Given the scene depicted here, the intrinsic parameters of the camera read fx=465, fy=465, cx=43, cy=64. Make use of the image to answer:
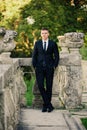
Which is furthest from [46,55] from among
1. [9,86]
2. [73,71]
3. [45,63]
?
[9,86]

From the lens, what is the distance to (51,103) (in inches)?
410

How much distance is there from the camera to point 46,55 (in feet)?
32.1

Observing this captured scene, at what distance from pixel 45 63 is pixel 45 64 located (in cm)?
2

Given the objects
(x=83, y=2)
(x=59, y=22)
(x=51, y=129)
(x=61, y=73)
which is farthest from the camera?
(x=83, y=2)

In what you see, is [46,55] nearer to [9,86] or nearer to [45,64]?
[45,64]

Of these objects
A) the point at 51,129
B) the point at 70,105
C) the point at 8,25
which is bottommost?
the point at 8,25

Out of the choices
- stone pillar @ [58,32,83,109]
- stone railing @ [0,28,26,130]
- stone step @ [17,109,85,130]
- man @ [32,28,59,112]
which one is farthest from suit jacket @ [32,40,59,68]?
stone step @ [17,109,85,130]

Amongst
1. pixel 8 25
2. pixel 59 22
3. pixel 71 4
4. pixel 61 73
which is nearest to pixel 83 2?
pixel 71 4

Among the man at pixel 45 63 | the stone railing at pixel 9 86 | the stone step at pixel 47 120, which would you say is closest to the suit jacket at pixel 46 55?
the man at pixel 45 63

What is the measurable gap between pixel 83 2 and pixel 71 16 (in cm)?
189

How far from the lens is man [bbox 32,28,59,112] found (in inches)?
385

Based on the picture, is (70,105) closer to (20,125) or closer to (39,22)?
(20,125)

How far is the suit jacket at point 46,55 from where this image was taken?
9.77 meters

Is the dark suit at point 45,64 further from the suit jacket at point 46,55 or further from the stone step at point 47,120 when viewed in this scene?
the stone step at point 47,120
